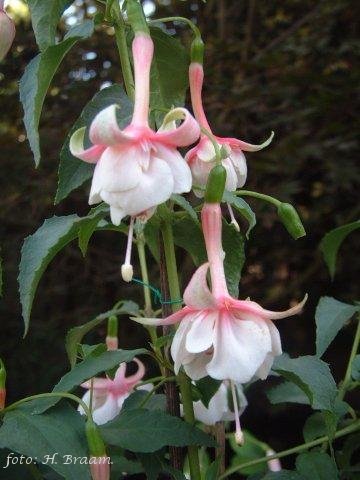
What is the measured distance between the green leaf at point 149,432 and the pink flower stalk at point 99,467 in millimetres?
25

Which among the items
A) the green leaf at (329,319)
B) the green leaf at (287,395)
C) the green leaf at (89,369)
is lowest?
the green leaf at (287,395)

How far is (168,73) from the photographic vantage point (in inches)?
26.9

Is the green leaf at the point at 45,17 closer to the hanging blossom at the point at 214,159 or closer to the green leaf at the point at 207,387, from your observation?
the hanging blossom at the point at 214,159

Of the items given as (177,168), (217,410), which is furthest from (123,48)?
(217,410)

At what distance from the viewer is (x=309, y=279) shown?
1.89m

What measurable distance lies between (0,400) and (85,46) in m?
Answer: 1.40

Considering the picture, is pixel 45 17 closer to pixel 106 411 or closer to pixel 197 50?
pixel 197 50

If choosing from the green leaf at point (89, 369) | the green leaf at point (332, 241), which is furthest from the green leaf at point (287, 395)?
the green leaf at point (89, 369)

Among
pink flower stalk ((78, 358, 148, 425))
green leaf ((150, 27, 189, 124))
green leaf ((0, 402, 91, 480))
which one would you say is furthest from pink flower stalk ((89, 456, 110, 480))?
green leaf ((150, 27, 189, 124))

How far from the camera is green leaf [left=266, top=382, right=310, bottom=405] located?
80 cm

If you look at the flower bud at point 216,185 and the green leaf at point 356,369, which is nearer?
the flower bud at point 216,185

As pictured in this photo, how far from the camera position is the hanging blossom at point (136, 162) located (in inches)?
18.6

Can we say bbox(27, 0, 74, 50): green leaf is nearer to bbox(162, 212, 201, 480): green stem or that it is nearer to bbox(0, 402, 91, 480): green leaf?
bbox(162, 212, 201, 480): green stem

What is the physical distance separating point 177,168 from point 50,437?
0.73 ft
